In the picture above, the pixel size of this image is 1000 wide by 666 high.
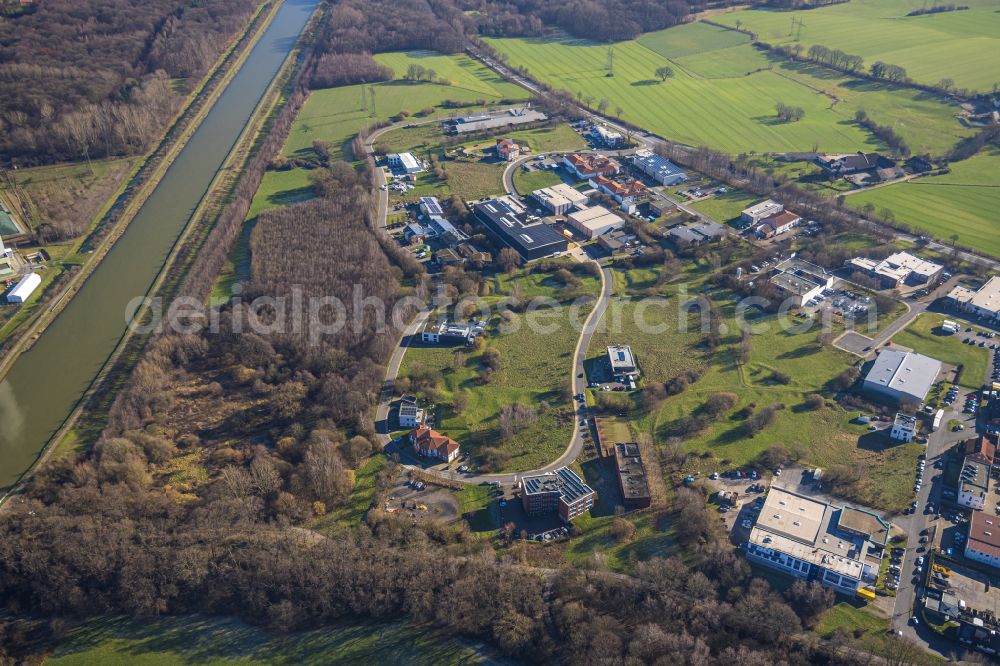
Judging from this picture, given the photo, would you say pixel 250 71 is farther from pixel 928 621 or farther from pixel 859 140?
pixel 928 621

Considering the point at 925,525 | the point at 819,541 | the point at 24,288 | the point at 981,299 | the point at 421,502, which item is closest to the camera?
the point at 819,541

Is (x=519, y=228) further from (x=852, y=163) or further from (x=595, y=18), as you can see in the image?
(x=595, y=18)

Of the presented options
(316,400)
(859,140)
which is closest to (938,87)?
(859,140)

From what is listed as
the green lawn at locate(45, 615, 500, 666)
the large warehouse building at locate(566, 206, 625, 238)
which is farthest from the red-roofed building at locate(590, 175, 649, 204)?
the green lawn at locate(45, 615, 500, 666)

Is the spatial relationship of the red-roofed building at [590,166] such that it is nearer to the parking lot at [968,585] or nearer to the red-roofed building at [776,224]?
the red-roofed building at [776,224]

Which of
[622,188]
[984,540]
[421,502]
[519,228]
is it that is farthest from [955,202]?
[421,502]

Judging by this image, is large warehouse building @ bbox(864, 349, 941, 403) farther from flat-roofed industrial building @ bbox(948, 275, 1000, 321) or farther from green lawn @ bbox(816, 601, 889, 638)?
A: green lawn @ bbox(816, 601, 889, 638)
